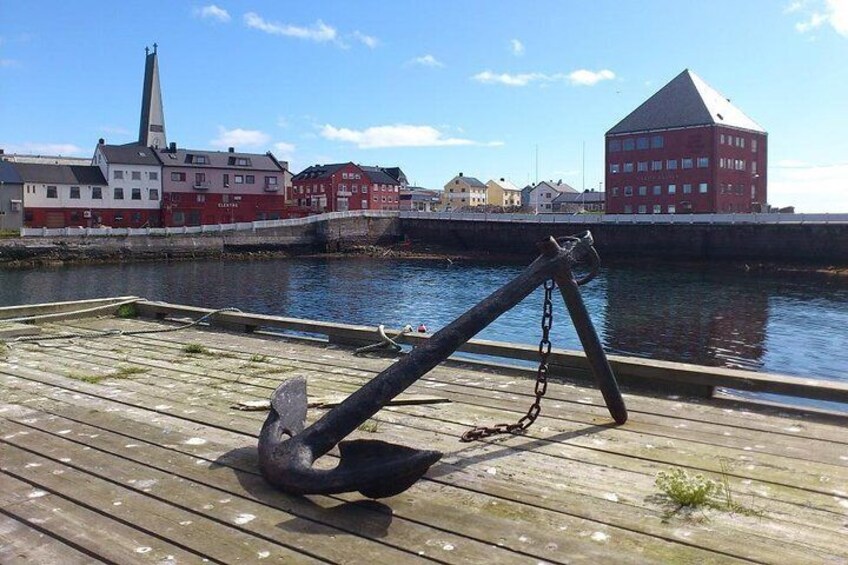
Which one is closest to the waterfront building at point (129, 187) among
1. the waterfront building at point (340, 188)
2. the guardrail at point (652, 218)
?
the waterfront building at point (340, 188)

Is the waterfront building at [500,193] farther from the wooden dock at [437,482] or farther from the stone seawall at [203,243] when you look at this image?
the wooden dock at [437,482]

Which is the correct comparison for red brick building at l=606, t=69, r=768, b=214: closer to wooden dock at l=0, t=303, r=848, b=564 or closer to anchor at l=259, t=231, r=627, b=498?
wooden dock at l=0, t=303, r=848, b=564

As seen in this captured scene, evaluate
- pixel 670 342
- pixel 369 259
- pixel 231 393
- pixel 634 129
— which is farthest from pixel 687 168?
pixel 231 393

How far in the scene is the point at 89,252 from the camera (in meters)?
59.7

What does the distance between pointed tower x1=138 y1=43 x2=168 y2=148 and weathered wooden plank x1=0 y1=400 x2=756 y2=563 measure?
376ft

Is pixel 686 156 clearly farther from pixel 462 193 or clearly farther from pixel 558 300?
pixel 462 193

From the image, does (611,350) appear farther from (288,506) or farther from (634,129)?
(634,129)

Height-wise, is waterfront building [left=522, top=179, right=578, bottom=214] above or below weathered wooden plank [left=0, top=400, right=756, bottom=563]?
above

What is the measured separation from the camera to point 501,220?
7081 cm

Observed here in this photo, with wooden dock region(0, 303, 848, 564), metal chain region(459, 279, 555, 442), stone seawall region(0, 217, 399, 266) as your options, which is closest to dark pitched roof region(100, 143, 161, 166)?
stone seawall region(0, 217, 399, 266)

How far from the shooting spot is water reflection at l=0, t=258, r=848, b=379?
22.0m

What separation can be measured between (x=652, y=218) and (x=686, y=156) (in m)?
19.1

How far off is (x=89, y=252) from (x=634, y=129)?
59829 millimetres

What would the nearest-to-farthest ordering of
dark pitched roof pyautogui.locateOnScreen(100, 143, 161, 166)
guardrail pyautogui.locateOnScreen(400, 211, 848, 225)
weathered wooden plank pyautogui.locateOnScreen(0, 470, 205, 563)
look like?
1. weathered wooden plank pyautogui.locateOnScreen(0, 470, 205, 563)
2. guardrail pyautogui.locateOnScreen(400, 211, 848, 225)
3. dark pitched roof pyautogui.locateOnScreen(100, 143, 161, 166)
